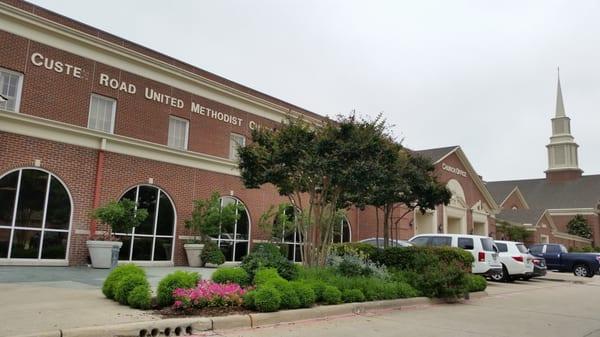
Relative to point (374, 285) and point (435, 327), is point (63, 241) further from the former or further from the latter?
point (435, 327)

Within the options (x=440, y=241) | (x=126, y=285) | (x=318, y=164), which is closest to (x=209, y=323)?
(x=126, y=285)

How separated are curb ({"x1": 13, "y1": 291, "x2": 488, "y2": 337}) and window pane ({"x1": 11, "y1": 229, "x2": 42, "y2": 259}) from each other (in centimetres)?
1015

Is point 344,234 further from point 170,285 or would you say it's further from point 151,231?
point 170,285

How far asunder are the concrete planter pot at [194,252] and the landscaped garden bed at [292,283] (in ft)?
21.7

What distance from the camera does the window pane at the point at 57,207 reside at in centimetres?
1634

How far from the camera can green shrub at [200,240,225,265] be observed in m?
19.6

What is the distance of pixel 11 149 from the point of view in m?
15.6

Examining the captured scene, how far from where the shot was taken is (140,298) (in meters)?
8.80

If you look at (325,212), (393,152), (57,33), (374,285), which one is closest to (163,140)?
(57,33)

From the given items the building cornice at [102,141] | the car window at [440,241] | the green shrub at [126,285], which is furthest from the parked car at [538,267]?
the green shrub at [126,285]

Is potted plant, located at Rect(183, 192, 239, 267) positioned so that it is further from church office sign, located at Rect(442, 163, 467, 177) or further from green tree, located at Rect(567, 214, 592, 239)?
green tree, located at Rect(567, 214, 592, 239)

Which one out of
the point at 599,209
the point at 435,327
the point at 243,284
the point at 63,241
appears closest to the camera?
the point at 435,327

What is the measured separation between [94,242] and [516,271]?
56.9ft

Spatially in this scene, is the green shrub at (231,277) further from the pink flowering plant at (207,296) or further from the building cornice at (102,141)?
the building cornice at (102,141)
